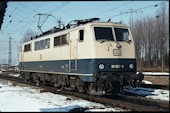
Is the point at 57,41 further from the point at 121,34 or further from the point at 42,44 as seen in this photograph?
the point at 121,34

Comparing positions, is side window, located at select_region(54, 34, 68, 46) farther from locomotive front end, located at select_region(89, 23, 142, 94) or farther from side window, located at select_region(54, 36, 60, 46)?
locomotive front end, located at select_region(89, 23, 142, 94)

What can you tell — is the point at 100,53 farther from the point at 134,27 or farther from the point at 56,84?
the point at 134,27

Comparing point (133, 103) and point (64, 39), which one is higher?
point (64, 39)

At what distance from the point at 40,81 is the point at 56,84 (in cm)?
465

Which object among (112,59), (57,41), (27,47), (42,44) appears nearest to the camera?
(112,59)

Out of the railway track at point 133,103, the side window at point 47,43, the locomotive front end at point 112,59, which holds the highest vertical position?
the side window at point 47,43

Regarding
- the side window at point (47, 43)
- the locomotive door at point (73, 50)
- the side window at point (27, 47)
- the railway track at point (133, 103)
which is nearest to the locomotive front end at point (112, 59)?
the railway track at point (133, 103)

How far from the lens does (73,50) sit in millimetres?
15898

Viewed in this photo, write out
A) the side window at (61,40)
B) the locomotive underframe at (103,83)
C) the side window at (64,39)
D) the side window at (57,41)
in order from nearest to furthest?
the locomotive underframe at (103,83) < the side window at (64,39) < the side window at (61,40) < the side window at (57,41)

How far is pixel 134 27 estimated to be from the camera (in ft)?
213

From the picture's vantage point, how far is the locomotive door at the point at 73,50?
15.6 meters

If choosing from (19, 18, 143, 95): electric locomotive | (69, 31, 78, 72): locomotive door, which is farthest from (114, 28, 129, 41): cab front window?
(69, 31, 78, 72): locomotive door

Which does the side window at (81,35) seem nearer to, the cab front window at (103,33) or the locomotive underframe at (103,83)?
the cab front window at (103,33)

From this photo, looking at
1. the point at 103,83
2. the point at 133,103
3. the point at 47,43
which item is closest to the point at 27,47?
the point at 47,43
